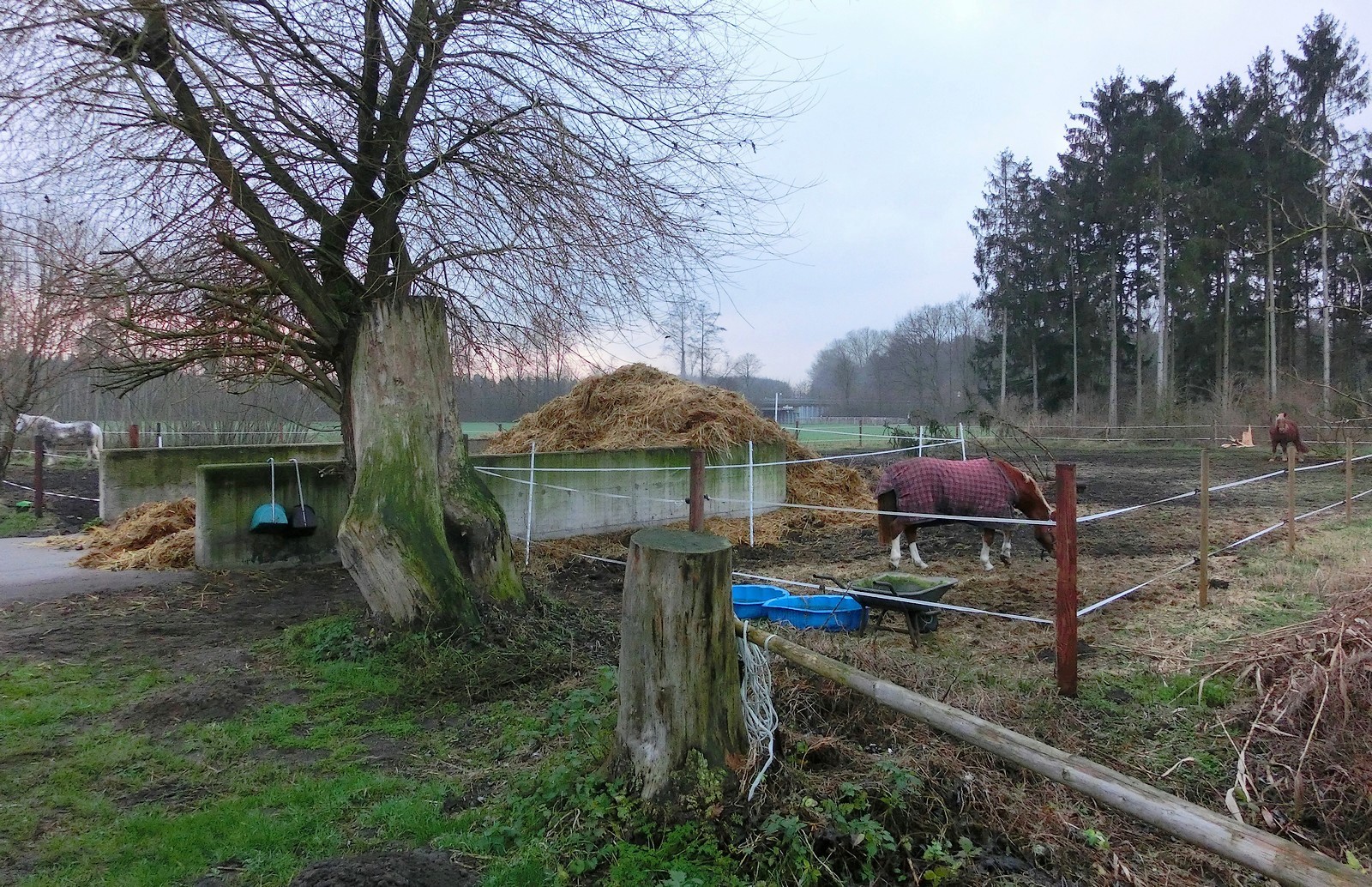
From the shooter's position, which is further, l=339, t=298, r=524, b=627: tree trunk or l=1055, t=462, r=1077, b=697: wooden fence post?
A: l=339, t=298, r=524, b=627: tree trunk

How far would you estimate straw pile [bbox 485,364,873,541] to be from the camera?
1102cm

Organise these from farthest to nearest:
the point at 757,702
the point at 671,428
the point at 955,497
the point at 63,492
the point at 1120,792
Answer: the point at 63,492 → the point at 671,428 → the point at 955,497 → the point at 757,702 → the point at 1120,792

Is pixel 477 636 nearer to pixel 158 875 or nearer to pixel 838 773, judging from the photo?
pixel 158 875

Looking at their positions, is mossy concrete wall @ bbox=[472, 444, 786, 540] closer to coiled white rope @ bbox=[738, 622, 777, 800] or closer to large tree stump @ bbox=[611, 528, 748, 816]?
coiled white rope @ bbox=[738, 622, 777, 800]

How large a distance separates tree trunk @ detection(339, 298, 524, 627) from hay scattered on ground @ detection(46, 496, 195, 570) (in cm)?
373

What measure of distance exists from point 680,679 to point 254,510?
21.9ft

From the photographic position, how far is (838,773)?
2.87 m

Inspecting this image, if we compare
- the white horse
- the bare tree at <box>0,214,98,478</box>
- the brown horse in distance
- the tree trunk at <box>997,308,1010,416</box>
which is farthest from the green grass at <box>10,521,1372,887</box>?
the tree trunk at <box>997,308,1010,416</box>

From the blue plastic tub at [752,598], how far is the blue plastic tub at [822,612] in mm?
78

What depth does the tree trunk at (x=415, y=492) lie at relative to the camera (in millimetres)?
5027

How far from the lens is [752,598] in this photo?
580 cm

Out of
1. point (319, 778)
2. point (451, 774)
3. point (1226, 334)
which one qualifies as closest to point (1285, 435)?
point (1226, 334)

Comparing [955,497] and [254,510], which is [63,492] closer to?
[254,510]

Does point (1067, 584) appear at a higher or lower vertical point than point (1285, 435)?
lower
